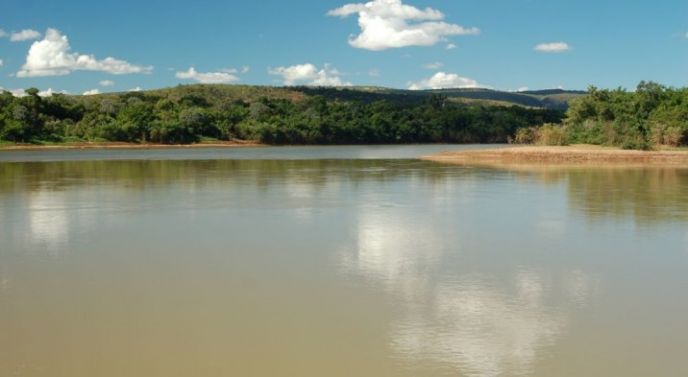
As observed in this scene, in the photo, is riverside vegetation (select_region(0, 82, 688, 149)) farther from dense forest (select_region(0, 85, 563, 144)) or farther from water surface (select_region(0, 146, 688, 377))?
water surface (select_region(0, 146, 688, 377))

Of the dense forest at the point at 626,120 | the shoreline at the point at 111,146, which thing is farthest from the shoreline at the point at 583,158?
the shoreline at the point at 111,146

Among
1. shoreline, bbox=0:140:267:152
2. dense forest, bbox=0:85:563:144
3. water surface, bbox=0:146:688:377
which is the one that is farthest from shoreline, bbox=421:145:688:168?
dense forest, bbox=0:85:563:144

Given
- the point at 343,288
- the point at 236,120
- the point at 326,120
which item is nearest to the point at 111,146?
the point at 236,120

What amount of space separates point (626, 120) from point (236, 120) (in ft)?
196

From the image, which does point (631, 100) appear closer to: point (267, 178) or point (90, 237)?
point (267, 178)

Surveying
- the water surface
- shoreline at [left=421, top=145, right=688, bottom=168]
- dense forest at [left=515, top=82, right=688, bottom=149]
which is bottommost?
the water surface

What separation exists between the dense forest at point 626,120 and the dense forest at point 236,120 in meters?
41.2

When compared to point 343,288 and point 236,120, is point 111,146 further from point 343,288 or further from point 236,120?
point 343,288

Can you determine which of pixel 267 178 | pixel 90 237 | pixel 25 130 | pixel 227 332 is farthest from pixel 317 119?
pixel 227 332

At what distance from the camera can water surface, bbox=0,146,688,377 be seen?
7.33m

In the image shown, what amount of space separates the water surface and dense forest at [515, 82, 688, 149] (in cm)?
3472

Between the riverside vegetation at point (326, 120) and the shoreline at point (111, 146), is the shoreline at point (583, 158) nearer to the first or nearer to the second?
the riverside vegetation at point (326, 120)

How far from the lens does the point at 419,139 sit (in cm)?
11681

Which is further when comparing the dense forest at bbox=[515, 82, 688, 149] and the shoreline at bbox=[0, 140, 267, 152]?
the shoreline at bbox=[0, 140, 267, 152]
